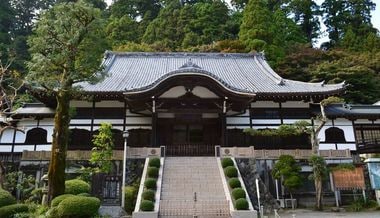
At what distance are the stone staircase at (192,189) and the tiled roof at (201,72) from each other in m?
5.32

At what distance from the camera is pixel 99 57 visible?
15.9 meters

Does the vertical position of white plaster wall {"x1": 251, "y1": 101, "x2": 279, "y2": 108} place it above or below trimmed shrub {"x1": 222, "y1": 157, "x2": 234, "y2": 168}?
above

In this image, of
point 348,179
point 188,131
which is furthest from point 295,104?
point 188,131

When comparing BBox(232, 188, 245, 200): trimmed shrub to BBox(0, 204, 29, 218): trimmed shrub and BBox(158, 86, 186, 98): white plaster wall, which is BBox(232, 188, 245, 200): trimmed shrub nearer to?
BBox(0, 204, 29, 218): trimmed shrub

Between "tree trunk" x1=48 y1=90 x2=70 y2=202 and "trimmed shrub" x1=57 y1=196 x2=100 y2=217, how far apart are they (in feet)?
5.05

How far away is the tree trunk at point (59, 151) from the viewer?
13.9 metres

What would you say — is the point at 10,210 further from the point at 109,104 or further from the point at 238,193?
the point at 109,104

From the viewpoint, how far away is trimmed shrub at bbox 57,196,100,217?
12281 mm

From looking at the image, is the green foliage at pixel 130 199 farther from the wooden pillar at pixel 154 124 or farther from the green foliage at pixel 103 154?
the wooden pillar at pixel 154 124

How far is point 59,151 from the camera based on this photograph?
14.3 meters

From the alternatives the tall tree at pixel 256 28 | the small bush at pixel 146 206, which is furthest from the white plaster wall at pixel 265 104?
the tall tree at pixel 256 28

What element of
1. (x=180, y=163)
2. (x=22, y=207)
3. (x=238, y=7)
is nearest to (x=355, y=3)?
(x=238, y=7)

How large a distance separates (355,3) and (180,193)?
53724mm

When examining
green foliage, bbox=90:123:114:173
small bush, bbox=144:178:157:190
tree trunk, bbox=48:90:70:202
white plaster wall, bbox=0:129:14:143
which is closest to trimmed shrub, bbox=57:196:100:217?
tree trunk, bbox=48:90:70:202
